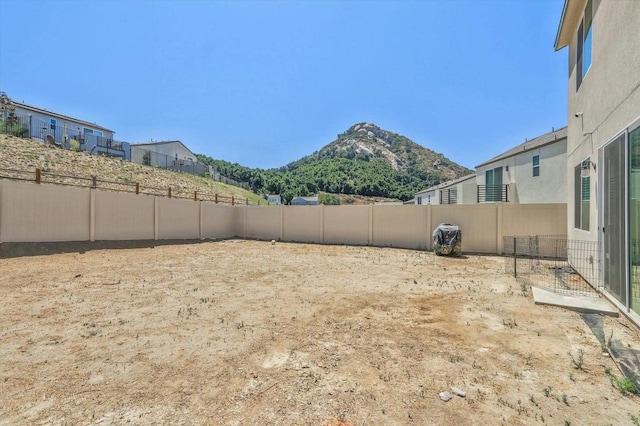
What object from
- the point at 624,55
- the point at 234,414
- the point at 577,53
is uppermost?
the point at 577,53

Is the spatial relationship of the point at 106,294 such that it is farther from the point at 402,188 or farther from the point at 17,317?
the point at 402,188

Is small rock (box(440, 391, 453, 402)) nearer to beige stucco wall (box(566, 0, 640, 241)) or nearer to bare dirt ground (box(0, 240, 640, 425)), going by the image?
bare dirt ground (box(0, 240, 640, 425))

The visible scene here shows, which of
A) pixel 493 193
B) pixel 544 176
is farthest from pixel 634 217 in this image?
pixel 493 193

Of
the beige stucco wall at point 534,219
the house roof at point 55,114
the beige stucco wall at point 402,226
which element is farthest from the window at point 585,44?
the house roof at point 55,114

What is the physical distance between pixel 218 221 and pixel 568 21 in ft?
50.7

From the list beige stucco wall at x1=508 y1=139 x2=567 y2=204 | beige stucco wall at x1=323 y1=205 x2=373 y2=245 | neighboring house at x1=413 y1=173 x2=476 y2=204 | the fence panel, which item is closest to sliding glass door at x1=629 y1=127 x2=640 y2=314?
the fence panel

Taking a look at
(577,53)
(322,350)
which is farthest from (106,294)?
(577,53)

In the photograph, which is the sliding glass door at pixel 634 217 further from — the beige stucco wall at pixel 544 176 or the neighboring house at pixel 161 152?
the neighboring house at pixel 161 152

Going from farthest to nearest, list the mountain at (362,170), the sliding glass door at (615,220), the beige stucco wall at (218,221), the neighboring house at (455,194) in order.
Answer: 1. the mountain at (362,170)
2. the neighboring house at (455,194)
3. the beige stucco wall at (218,221)
4. the sliding glass door at (615,220)

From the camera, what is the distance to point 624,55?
4.27 meters

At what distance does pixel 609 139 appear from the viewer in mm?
4773

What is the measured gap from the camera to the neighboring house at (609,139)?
13.0 ft

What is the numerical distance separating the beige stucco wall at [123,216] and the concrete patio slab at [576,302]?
507 inches

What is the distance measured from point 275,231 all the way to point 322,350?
43.2 ft
